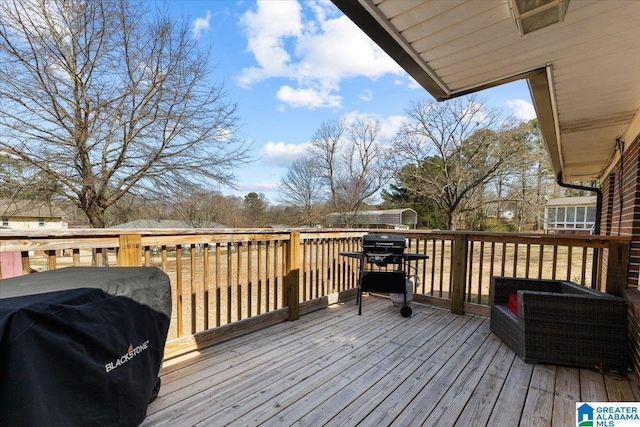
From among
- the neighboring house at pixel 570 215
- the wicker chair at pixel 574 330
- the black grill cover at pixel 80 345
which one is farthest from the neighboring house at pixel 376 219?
the black grill cover at pixel 80 345

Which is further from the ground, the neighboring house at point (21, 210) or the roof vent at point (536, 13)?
the roof vent at point (536, 13)

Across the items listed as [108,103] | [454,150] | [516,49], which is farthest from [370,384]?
[454,150]

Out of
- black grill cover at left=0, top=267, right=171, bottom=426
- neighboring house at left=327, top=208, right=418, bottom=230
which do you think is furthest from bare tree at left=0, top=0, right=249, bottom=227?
neighboring house at left=327, top=208, right=418, bottom=230

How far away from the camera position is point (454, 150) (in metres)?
13.5

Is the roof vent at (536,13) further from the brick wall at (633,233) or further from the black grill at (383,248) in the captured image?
the black grill at (383,248)

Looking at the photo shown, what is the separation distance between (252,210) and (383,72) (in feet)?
46.3

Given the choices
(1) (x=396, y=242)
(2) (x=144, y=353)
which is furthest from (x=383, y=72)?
(2) (x=144, y=353)

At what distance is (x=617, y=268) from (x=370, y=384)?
2.59 meters

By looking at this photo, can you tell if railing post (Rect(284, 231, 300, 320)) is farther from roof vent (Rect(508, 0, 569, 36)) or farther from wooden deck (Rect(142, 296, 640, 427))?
roof vent (Rect(508, 0, 569, 36))

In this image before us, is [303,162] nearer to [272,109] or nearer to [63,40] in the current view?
[272,109]

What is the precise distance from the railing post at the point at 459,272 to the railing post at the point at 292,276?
1.98 m

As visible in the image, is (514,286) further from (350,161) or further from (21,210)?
(350,161)

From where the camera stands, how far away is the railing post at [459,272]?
3838 millimetres

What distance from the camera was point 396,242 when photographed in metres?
3.84
